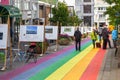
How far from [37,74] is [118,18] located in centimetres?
1002

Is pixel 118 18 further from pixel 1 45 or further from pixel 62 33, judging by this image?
pixel 62 33

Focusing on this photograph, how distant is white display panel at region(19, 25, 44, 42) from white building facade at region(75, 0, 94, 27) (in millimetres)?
112476

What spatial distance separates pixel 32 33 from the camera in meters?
28.7

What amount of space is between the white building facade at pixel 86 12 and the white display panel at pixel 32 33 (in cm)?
11248

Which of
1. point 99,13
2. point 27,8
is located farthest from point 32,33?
point 99,13

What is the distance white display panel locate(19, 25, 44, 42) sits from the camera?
28344 mm

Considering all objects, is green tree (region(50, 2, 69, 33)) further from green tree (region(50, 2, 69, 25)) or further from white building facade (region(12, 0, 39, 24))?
white building facade (region(12, 0, 39, 24))

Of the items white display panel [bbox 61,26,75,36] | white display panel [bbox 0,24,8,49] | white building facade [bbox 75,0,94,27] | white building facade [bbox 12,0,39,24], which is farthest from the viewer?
white building facade [bbox 75,0,94,27]

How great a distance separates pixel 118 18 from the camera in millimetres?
27594

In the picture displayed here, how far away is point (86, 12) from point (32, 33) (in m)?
119

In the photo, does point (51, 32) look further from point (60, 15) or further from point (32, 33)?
point (60, 15)

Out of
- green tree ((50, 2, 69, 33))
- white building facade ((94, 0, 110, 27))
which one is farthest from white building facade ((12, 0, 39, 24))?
white building facade ((94, 0, 110, 27))

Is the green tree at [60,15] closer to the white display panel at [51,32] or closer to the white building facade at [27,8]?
the white building facade at [27,8]

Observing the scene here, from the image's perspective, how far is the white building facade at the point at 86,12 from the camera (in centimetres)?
14275
